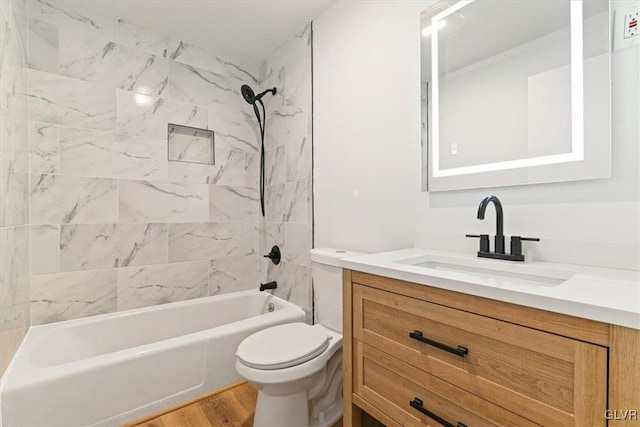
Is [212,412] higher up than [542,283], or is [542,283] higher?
[542,283]

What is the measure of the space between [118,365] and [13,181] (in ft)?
3.29

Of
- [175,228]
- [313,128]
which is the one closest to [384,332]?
[313,128]

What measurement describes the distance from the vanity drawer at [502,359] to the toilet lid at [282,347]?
0.45 meters

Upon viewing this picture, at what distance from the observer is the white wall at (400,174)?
87 cm

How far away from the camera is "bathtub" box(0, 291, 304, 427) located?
120 cm

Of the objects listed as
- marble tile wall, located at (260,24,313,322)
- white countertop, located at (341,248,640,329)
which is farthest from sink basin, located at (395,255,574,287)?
marble tile wall, located at (260,24,313,322)

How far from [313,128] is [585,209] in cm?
153

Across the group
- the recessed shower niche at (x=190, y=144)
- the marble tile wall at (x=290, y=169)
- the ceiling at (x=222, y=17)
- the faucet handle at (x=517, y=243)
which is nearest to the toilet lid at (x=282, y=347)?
the marble tile wall at (x=290, y=169)

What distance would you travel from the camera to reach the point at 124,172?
200 cm

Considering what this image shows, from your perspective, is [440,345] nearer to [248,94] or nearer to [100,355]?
[100,355]

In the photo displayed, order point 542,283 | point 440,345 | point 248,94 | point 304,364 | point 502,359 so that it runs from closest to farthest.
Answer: point 502,359
point 440,345
point 542,283
point 304,364
point 248,94

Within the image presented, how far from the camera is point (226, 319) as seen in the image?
89.9 inches

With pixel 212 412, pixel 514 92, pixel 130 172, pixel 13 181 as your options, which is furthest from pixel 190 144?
pixel 514 92

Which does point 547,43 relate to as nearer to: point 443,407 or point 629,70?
point 629,70
